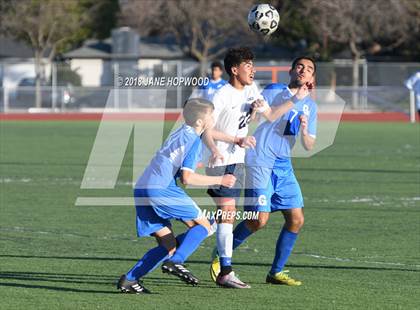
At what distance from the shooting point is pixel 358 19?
170ft

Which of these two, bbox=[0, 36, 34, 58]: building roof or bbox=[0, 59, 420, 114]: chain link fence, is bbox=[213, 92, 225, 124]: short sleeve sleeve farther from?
bbox=[0, 36, 34, 58]: building roof

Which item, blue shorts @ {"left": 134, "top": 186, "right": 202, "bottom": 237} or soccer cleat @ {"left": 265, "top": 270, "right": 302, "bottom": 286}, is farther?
soccer cleat @ {"left": 265, "top": 270, "right": 302, "bottom": 286}

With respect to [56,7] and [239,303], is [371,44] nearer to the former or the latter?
[56,7]

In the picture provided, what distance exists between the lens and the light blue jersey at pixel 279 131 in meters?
8.86

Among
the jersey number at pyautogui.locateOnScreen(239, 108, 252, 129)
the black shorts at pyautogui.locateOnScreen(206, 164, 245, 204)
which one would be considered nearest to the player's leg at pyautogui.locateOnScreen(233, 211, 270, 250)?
the black shorts at pyautogui.locateOnScreen(206, 164, 245, 204)

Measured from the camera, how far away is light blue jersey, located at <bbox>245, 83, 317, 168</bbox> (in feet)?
29.1

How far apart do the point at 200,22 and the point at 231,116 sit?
46.5m

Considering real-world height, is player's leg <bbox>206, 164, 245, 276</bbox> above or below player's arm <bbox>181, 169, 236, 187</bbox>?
below

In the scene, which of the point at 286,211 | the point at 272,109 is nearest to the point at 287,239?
the point at 286,211

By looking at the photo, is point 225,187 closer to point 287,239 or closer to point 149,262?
point 287,239

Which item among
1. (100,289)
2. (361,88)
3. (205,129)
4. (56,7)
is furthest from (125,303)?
(56,7)

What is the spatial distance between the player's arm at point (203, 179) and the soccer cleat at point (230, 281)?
0.81 metres

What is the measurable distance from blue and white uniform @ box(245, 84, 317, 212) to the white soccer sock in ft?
1.16

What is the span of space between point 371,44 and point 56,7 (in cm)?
1629
